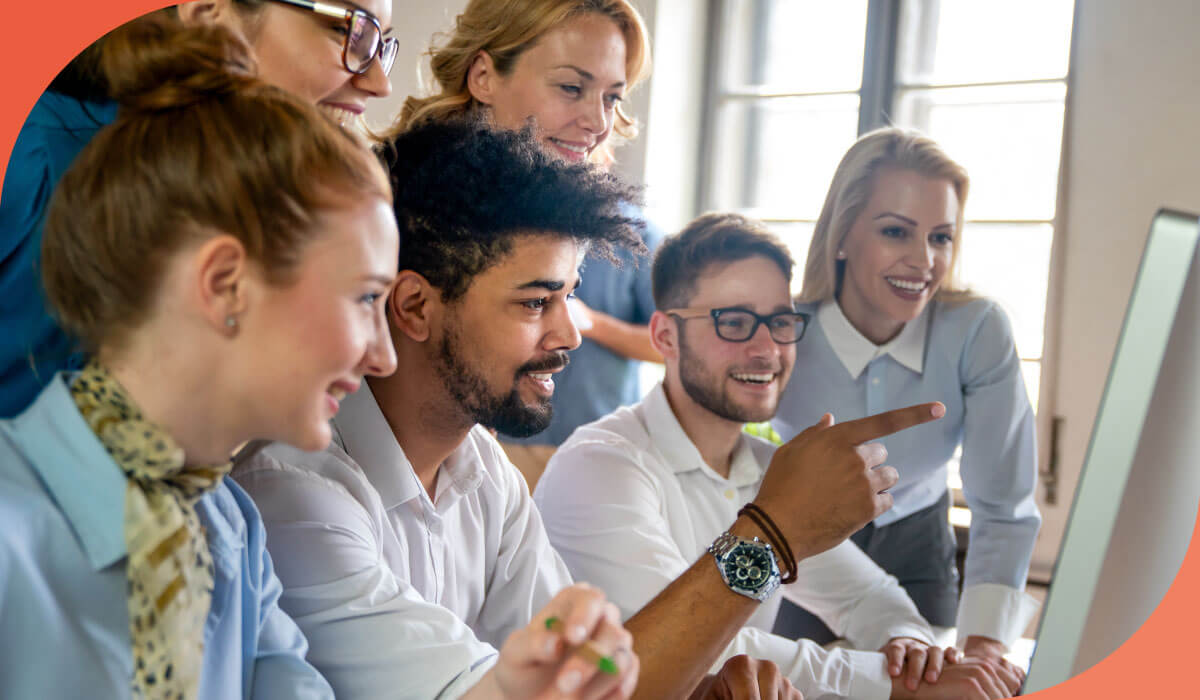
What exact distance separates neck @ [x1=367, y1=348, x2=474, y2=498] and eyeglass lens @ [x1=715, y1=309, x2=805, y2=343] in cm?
29

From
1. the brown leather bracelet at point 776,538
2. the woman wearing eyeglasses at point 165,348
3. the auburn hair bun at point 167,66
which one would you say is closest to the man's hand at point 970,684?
the brown leather bracelet at point 776,538

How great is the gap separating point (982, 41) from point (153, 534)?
91cm

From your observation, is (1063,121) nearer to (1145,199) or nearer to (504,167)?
(1145,199)

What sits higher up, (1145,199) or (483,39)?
(483,39)

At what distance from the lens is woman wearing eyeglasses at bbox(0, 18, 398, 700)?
533 millimetres

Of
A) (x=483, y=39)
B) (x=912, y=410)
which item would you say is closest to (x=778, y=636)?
(x=912, y=410)

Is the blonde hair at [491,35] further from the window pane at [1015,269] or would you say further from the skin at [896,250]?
the window pane at [1015,269]

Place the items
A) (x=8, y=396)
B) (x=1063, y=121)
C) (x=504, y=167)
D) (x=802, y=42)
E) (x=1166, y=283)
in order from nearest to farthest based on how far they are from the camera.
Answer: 1. (x=1166, y=283)
2. (x=8, y=396)
3. (x=504, y=167)
4. (x=1063, y=121)
5. (x=802, y=42)

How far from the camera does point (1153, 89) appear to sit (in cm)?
91

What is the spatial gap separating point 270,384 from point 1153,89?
84 cm

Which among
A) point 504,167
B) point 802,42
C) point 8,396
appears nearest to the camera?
point 8,396

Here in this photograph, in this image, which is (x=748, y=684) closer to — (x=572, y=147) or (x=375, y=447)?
(x=375, y=447)

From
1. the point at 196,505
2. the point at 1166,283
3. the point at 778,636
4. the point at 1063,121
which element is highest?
the point at 1063,121

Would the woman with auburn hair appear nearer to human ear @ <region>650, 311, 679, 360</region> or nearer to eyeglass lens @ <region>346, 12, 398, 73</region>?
human ear @ <region>650, 311, 679, 360</region>
